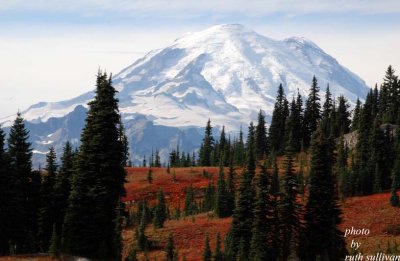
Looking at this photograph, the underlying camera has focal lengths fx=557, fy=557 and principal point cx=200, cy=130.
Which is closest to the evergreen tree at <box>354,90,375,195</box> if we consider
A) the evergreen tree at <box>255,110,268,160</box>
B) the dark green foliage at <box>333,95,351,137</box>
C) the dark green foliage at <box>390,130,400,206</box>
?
the dark green foliage at <box>390,130,400,206</box>

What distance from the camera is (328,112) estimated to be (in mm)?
149250

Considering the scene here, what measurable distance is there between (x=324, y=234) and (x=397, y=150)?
2130 inches

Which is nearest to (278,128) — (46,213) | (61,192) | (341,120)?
(341,120)

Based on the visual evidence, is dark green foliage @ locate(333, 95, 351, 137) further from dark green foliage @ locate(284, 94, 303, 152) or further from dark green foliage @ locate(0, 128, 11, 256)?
dark green foliage @ locate(0, 128, 11, 256)

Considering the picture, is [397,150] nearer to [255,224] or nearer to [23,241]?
[255,224]

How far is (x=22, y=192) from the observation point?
51094mm

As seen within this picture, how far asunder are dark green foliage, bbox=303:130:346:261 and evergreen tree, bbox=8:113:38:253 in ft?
83.3

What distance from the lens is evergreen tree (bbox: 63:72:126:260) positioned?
126 feet

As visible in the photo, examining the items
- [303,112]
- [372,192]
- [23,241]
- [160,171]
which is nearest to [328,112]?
[303,112]

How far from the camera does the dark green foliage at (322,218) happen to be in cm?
5219

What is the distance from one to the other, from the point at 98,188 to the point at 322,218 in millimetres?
23653

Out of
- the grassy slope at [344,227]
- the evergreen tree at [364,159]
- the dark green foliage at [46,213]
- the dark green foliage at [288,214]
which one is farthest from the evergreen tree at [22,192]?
the evergreen tree at [364,159]

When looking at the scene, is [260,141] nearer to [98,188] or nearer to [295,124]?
[295,124]

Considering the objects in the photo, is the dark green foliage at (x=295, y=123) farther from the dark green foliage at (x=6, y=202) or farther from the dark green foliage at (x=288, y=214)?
the dark green foliage at (x=6, y=202)
